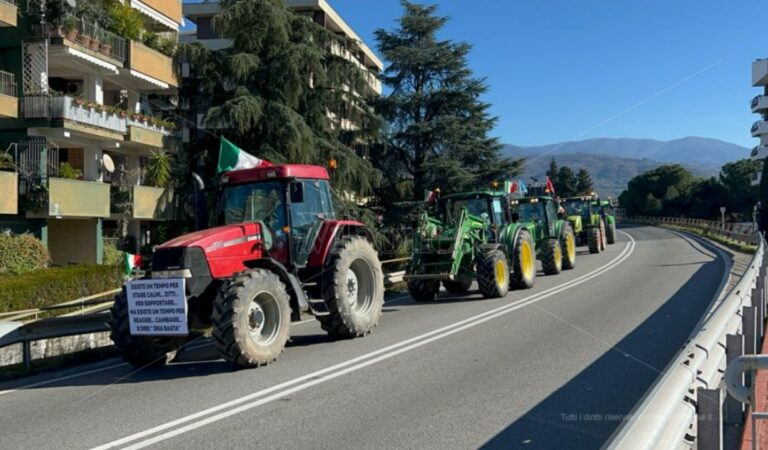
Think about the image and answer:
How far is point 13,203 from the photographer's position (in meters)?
19.9

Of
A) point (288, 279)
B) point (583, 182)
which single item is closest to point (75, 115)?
point (288, 279)

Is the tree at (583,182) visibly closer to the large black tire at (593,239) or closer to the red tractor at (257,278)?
the large black tire at (593,239)

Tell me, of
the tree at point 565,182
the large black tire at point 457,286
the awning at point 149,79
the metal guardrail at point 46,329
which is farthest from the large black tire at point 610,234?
the tree at point 565,182

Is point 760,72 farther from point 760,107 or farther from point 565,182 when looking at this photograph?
point 565,182

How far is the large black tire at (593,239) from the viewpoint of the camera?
30.7 meters

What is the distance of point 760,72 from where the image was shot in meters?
86.6

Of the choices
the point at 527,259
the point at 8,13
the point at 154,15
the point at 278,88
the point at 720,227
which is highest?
the point at 154,15

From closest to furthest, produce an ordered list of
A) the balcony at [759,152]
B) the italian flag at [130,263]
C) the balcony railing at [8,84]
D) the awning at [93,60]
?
the italian flag at [130,263]
the balcony railing at [8,84]
the awning at [93,60]
the balcony at [759,152]

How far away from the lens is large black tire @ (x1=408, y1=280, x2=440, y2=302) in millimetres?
15289

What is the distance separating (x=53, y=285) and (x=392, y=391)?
13.8m

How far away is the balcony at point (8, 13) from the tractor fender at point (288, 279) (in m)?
16.3

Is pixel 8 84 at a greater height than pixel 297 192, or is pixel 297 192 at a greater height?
pixel 8 84

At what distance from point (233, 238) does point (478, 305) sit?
637cm

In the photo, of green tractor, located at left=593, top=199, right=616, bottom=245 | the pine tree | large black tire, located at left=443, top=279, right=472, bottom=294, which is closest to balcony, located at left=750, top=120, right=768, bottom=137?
green tractor, located at left=593, top=199, right=616, bottom=245
